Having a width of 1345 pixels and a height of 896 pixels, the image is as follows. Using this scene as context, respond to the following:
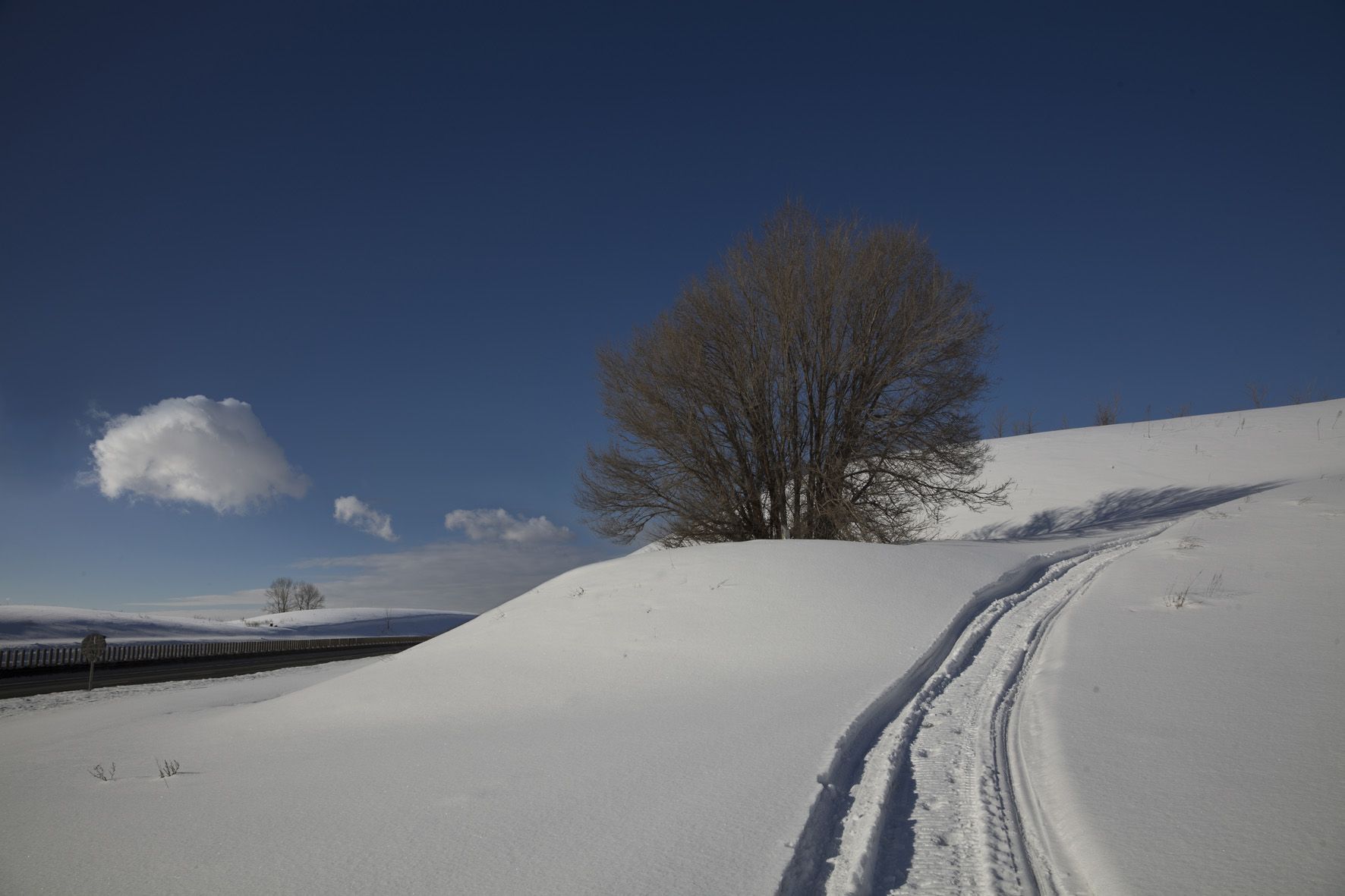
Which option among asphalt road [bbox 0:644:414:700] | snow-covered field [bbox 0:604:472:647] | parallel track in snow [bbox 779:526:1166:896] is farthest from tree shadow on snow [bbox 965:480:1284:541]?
snow-covered field [bbox 0:604:472:647]

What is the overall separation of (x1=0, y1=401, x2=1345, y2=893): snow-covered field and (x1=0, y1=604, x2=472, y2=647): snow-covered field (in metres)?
29.9

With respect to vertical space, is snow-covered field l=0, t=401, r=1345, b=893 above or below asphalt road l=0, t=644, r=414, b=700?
above

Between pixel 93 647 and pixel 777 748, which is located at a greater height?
pixel 93 647

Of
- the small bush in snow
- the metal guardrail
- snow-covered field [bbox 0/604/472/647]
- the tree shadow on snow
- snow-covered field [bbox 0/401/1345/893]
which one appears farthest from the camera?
snow-covered field [bbox 0/604/472/647]

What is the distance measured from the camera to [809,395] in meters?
13.7

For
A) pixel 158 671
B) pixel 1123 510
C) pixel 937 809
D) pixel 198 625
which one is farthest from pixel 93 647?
pixel 198 625

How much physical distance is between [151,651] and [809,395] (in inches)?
1051

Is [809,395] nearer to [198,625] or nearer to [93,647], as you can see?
[93,647]

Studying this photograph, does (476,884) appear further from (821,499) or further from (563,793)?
(821,499)

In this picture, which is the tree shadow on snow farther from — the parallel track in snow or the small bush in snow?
the parallel track in snow

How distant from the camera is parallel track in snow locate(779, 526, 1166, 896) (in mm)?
3025

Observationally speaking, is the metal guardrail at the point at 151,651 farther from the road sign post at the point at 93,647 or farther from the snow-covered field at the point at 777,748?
the snow-covered field at the point at 777,748

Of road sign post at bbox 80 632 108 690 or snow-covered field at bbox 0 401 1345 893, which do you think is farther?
road sign post at bbox 80 632 108 690

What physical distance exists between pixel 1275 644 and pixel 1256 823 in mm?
3808
